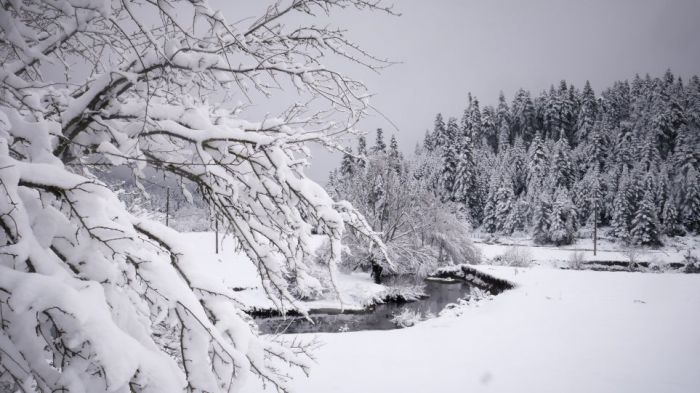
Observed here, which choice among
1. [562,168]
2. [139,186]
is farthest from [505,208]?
[139,186]

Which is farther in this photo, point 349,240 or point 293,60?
point 349,240

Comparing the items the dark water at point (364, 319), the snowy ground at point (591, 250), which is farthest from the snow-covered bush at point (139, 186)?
the snowy ground at point (591, 250)

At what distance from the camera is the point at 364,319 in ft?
53.0

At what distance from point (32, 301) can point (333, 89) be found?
1901mm

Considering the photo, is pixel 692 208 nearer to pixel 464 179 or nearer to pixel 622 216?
pixel 622 216

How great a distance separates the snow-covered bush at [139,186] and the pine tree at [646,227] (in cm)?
5415

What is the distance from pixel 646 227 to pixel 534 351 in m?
48.4

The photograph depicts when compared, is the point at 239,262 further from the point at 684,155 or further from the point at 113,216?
the point at 684,155

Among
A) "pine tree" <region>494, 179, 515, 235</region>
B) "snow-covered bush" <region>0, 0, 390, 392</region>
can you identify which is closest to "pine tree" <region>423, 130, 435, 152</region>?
"pine tree" <region>494, 179, 515, 235</region>

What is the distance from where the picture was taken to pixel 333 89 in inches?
98.2

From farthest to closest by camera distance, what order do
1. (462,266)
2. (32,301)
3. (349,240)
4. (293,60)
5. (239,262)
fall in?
(462,266), (239,262), (349,240), (293,60), (32,301)

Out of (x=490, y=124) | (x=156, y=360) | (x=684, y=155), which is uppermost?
(x=490, y=124)

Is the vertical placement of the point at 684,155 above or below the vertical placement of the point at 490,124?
below

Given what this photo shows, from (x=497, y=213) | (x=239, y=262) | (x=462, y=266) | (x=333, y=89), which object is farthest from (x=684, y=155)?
(x=333, y=89)
